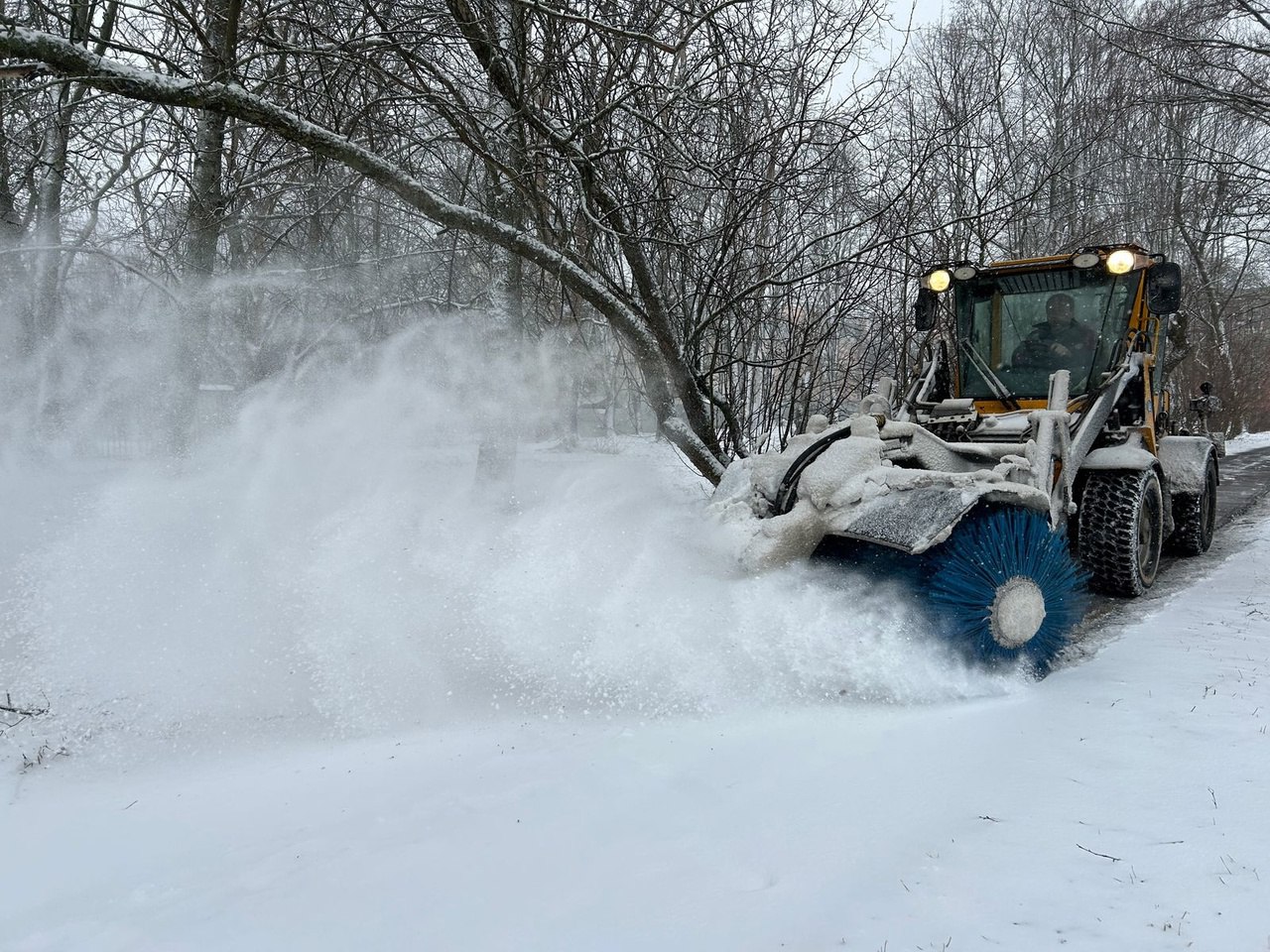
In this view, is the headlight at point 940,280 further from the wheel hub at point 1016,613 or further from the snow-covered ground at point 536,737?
the wheel hub at point 1016,613

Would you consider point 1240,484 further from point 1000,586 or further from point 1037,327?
point 1000,586

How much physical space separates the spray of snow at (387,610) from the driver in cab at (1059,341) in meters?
2.97

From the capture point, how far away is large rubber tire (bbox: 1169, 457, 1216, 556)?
283 inches

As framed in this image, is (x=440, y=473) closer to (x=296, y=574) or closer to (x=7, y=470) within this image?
(x=296, y=574)

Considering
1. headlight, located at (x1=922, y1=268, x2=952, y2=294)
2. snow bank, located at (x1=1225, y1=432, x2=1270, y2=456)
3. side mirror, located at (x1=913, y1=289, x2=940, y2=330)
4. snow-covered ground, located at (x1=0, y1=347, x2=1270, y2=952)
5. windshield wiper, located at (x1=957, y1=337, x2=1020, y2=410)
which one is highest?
headlight, located at (x1=922, y1=268, x2=952, y2=294)

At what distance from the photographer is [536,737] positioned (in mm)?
3412

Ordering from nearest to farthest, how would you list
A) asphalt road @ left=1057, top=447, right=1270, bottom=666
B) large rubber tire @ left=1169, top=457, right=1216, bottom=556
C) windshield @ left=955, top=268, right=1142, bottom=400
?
asphalt road @ left=1057, top=447, right=1270, bottom=666, windshield @ left=955, top=268, right=1142, bottom=400, large rubber tire @ left=1169, top=457, right=1216, bottom=556

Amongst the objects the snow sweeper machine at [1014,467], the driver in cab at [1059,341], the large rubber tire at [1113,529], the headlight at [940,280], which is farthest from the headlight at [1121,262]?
the large rubber tire at [1113,529]

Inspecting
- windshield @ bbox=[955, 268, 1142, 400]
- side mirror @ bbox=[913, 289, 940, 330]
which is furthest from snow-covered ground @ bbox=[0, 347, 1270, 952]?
side mirror @ bbox=[913, 289, 940, 330]

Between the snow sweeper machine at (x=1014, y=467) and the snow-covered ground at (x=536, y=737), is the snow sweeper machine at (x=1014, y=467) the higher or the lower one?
the higher one

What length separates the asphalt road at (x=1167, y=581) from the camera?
475cm

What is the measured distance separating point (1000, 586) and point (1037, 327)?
3.22 m

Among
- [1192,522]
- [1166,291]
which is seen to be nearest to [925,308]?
[1166,291]

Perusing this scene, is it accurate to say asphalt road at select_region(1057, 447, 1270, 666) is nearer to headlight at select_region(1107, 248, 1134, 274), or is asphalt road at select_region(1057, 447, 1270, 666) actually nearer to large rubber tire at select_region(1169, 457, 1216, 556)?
large rubber tire at select_region(1169, 457, 1216, 556)
